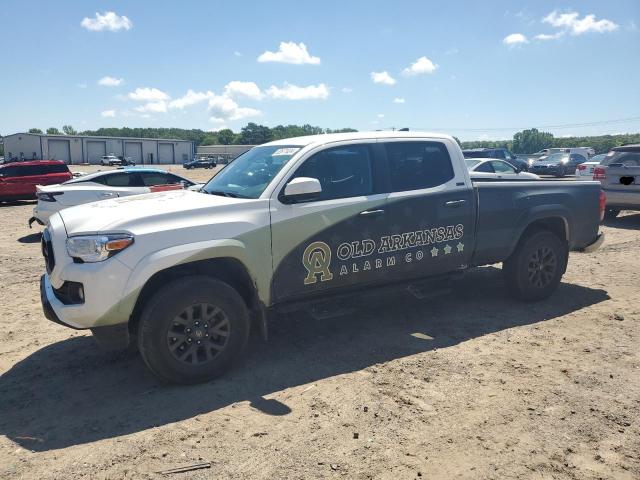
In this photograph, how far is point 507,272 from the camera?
5.96 m

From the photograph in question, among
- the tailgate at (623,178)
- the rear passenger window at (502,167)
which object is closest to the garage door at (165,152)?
the rear passenger window at (502,167)

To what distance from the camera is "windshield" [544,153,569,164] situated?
31.3 m

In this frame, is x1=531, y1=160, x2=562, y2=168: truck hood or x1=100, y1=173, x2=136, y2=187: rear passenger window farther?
x1=531, y1=160, x2=562, y2=168: truck hood

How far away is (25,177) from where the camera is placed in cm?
1825

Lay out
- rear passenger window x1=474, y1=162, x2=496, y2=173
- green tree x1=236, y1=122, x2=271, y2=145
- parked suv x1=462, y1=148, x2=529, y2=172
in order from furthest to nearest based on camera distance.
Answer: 1. green tree x1=236, y1=122, x2=271, y2=145
2. parked suv x1=462, y1=148, x2=529, y2=172
3. rear passenger window x1=474, y1=162, x2=496, y2=173

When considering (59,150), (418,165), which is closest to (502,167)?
(418,165)

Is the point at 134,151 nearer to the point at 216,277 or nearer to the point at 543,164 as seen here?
the point at 543,164

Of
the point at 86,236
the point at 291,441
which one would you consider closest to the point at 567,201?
the point at 291,441

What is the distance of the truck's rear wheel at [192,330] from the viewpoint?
3.77 metres

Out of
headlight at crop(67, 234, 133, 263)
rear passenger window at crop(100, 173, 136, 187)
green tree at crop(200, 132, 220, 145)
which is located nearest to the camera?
headlight at crop(67, 234, 133, 263)

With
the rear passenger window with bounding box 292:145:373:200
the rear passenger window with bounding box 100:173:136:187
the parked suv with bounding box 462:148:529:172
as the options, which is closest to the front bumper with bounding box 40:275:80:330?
the rear passenger window with bounding box 292:145:373:200

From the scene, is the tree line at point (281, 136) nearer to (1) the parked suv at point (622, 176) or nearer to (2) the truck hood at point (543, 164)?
(2) the truck hood at point (543, 164)

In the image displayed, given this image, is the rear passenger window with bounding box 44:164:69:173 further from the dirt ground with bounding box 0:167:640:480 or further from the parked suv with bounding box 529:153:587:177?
the parked suv with bounding box 529:153:587:177

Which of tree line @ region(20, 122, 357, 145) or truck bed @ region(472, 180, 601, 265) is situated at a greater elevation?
tree line @ region(20, 122, 357, 145)
